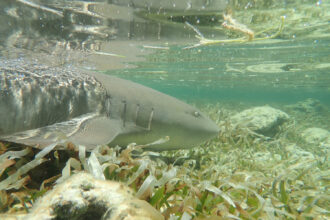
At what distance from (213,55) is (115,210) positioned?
16373mm

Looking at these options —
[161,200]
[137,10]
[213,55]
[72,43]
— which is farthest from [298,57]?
[161,200]

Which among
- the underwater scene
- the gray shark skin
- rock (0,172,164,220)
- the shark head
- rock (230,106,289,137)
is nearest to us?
rock (0,172,164,220)

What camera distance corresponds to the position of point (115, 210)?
1364mm

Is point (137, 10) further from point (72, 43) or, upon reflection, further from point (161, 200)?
point (161, 200)

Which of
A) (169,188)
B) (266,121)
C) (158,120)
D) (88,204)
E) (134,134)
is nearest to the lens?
(88,204)

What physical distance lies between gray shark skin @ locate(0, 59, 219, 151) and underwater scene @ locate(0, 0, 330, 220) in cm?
2

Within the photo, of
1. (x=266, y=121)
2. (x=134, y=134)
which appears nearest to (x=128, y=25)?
(x=134, y=134)

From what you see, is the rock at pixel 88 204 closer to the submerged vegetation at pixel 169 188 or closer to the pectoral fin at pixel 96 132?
the submerged vegetation at pixel 169 188

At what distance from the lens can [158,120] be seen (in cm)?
431

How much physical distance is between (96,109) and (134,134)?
97 cm

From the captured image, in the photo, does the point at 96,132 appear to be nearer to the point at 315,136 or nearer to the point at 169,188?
the point at 169,188

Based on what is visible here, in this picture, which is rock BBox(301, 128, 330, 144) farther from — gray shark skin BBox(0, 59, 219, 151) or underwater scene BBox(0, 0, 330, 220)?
gray shark skin BBox(0, 59, 219, 151)

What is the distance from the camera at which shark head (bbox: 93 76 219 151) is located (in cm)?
425

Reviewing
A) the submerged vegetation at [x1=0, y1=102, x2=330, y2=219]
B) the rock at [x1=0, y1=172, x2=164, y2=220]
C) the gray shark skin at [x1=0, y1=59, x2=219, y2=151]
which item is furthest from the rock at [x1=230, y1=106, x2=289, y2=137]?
the rock at [x1=0, y1=172, x2=164, y2=220]
